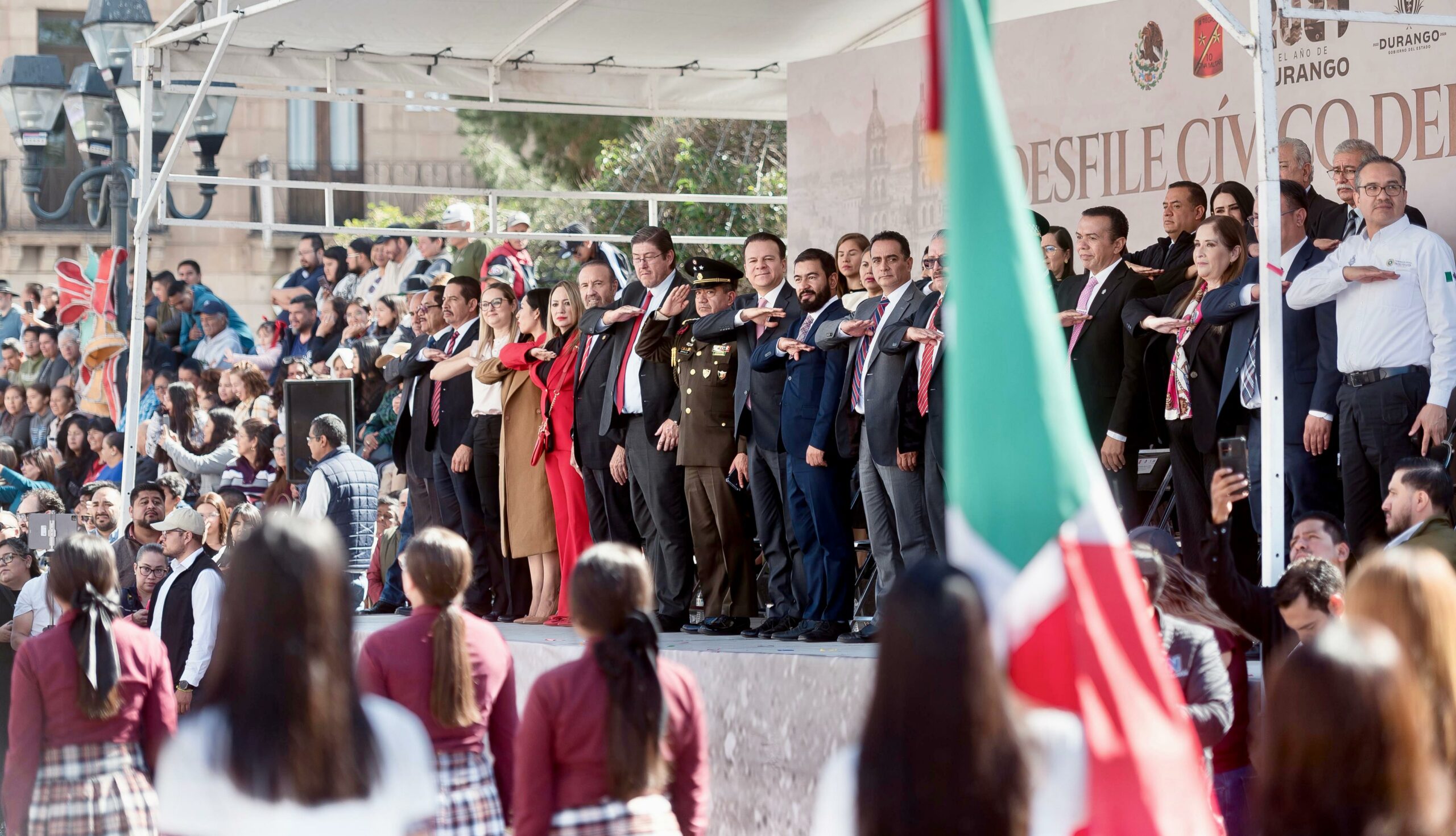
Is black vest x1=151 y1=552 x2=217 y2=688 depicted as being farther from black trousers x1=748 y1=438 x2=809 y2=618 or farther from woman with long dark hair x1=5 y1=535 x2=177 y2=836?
woman with long dark hair x1=5 y1=535 x2=177 y2=836

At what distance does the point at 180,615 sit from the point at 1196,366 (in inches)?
187

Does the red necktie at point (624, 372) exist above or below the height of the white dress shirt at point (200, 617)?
above

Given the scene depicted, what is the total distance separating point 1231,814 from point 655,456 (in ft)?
14.3

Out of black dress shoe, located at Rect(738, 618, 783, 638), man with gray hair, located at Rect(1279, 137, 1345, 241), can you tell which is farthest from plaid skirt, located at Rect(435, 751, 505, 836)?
man with gray hair, located at Rect(1279, 137, 1345, 241)

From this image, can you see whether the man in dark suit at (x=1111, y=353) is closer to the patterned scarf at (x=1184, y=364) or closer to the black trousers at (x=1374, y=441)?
the patterned scarf at (x=1184, y=364)

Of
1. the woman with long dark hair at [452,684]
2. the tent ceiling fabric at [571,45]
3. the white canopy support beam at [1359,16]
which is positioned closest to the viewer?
the woman with long dark hair at [452,684]

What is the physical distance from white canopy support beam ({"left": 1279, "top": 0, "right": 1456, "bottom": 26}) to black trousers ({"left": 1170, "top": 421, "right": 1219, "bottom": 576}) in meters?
1.76

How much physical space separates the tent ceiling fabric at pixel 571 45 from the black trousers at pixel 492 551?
275 cm

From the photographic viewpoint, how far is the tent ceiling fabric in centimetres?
1130

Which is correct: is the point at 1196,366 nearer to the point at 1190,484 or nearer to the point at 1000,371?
the point at 1190,484

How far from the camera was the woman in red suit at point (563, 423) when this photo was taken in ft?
A: 31.8

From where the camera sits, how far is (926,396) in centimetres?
775

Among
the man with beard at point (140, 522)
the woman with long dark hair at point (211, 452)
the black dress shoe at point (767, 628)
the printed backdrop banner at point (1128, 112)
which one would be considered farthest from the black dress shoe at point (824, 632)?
the woman with long dark hair at point (211, 452)

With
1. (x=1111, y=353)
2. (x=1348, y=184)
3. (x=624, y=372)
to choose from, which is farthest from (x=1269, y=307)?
(x=624, y=372)
